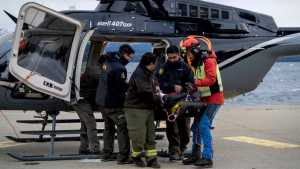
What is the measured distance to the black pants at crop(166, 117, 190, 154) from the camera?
30.8ft

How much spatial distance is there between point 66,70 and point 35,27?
2.64 ft

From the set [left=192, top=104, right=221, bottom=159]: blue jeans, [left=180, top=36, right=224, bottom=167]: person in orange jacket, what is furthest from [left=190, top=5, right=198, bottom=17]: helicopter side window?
[left=192, top=104, right=221, bottom=159]: blue jeans

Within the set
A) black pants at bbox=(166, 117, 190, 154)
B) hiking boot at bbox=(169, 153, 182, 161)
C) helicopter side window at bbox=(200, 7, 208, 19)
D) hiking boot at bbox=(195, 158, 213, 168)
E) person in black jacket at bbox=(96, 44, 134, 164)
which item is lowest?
hiking boot at bbox=(195, 158, 213, 168)

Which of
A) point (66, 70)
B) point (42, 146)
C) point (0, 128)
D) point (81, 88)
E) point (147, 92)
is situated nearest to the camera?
point (147, 92)

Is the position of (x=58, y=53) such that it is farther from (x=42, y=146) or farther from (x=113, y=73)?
(x=42, y=146)

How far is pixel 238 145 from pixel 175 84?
8.99ft

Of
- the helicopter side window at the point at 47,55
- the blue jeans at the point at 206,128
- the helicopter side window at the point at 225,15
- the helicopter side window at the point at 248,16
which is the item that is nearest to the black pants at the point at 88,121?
the helicopter side window at the point at 47,55

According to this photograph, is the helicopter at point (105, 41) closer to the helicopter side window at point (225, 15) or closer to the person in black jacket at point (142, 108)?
the helicopter side window at point (225, 15)

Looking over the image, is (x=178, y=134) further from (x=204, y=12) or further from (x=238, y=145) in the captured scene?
(x=204, y=12)

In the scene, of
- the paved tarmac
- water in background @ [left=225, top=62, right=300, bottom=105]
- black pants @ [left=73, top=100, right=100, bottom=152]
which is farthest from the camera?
water in background @ [left=225, top=62, right=300, bottom=105]

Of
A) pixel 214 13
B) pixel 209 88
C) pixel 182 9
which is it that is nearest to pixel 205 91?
pixel 209 88

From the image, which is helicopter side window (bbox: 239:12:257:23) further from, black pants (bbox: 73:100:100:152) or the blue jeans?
black pants (bbox: 73:100:100:152)

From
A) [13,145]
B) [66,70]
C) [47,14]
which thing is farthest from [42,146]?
[47,14]

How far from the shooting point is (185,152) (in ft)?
32.4
